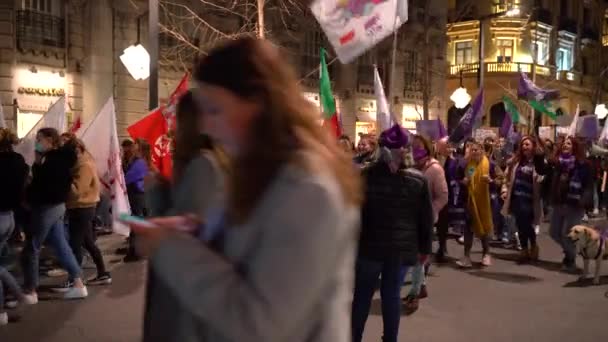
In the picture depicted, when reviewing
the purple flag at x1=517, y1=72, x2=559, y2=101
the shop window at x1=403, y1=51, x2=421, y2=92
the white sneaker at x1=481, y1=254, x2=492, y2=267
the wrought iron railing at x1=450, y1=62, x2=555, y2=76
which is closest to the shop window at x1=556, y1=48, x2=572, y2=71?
the wrought iron railing at x1=450, y1=62, x2=555, y2=76

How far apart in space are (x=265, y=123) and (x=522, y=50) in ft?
161

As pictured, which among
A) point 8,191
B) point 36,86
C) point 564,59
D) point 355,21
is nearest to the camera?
point 8,191

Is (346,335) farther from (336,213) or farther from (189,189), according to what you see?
(189,189)

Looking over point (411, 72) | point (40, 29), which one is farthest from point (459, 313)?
point (411, 72)

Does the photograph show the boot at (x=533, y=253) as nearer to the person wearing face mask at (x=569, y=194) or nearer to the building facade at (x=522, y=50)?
the person wearing face mask at (x=569, y=194)

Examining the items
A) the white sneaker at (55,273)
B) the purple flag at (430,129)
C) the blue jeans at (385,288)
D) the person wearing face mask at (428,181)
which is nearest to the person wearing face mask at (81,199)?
the white sneaker at (55,273)

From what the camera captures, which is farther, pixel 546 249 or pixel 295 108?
pixel 546 249

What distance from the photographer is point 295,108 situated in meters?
1.59

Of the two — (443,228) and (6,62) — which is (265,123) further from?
(6,62)

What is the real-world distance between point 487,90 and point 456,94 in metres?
21.4

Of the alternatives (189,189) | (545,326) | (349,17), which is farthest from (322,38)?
(189,189)

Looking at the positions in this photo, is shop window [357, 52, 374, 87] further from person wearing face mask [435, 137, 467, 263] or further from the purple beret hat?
the purple beret hat

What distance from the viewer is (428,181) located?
7.08 meters

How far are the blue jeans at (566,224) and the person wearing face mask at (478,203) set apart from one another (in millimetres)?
990
